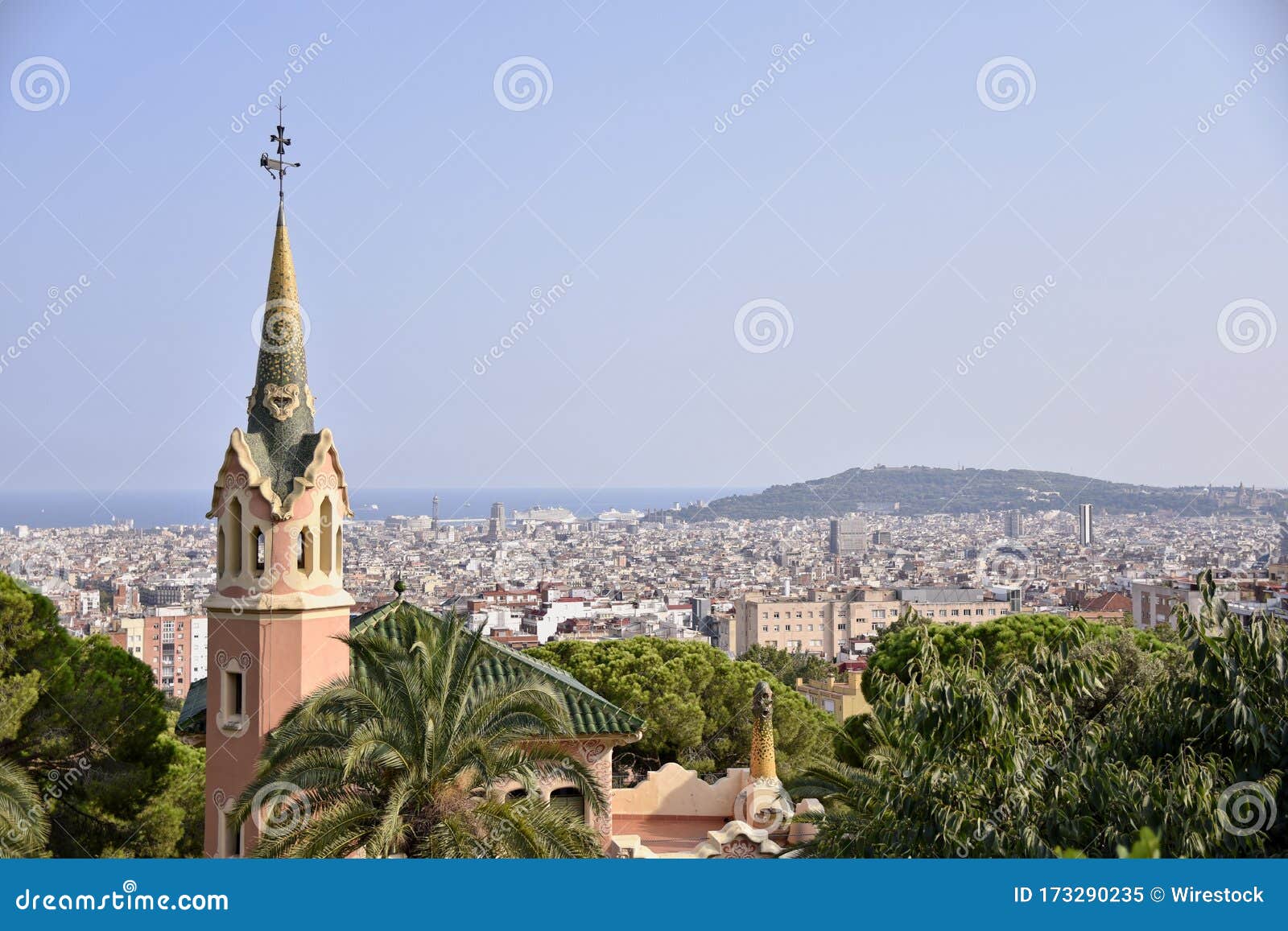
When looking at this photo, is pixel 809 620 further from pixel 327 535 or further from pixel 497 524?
pixel 327 535

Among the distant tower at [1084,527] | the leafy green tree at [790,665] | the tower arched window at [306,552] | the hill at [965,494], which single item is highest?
the hill at [965,494]

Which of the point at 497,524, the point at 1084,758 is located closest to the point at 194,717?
the point at 1084,758

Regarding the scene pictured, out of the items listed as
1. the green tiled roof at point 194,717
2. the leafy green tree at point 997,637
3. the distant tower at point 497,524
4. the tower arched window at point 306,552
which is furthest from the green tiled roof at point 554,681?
the distant tower at point 497,524

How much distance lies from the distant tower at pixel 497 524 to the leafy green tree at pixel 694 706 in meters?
44.4

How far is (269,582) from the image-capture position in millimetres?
12438

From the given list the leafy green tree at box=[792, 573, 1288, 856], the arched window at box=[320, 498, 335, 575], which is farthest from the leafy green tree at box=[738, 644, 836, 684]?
the leafy green tree at box=[792, 573, 1288, 856]

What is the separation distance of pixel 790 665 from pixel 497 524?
29302 millimetres

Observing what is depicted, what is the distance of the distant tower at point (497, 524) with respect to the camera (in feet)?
224

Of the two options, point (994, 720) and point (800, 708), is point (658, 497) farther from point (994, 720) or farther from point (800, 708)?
point (994, 720)

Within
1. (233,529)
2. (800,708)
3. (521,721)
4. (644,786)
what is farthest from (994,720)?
(800,708)

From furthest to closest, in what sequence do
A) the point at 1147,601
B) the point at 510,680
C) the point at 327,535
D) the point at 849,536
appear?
1. the point at 849,536
2. the point at 1147,601
3. the point at 510,680
4. the point at 327,535

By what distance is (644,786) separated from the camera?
677 inches

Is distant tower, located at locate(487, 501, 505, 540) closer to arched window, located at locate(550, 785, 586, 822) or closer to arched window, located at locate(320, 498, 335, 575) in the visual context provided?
arched window, located at locate(550, 785, 586, 822)

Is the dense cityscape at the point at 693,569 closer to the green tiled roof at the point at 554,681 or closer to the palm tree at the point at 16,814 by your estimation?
the green tiled roof at the point at 554,681
